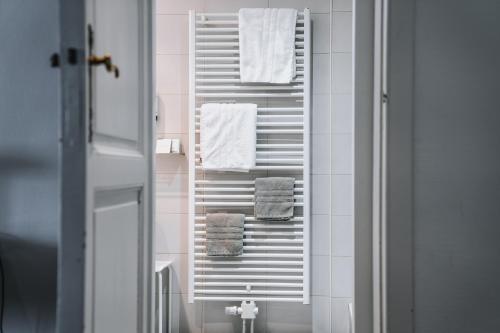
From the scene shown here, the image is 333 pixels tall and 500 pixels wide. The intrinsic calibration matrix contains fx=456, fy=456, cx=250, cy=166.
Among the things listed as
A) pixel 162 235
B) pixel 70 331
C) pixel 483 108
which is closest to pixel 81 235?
pixel 70 331

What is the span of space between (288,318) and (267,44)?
147cm

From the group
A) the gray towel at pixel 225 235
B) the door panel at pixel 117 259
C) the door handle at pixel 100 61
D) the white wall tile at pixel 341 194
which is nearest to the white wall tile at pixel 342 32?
the white wall tile at pixel 341 194

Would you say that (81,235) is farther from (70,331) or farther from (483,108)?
(483,108)

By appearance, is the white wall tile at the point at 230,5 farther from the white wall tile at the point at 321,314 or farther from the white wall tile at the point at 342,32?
the white wall tile at the point at 321,314

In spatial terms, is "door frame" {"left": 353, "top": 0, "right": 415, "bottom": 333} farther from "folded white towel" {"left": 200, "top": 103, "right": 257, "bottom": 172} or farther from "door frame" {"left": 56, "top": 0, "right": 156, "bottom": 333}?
"folded white towel" {"left": 200, "top": 103, "right": 257, "bottom": 172}

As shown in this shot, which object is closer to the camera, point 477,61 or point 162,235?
point 477,61

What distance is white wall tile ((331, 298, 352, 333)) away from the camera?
95.3 inches

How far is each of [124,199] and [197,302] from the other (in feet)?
4.92

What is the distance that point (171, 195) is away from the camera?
2.50 meters

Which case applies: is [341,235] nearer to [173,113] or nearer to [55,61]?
[173,113]

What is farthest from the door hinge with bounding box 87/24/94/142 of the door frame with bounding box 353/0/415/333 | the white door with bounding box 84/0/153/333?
the door frame with bounding box 353/0/415/333

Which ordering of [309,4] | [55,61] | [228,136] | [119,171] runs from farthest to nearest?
[309,4]
[228,136]
[119,171]
[55,61]

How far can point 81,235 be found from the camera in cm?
83

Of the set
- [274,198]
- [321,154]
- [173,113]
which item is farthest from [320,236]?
[173,113]
